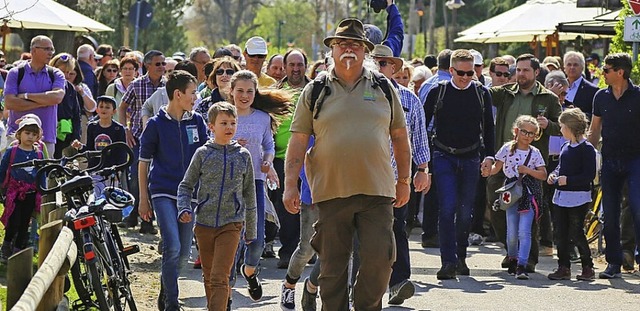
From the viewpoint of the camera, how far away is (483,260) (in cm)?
1439

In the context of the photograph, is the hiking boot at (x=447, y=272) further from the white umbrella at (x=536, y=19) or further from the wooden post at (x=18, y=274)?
the white umbrella at (x=536, y=19)

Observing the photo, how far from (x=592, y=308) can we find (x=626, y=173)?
227cm

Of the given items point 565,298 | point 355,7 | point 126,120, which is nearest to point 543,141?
point 565,298

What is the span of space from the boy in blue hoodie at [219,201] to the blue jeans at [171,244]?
0.42 metres

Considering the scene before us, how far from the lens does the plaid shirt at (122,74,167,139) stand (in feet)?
50.7

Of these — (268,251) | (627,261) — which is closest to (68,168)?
(268,251)

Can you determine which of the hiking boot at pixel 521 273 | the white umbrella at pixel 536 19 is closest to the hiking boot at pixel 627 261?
the hiking boot at pixel 521 273

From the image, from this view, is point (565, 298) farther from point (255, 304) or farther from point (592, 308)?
point (255, 304)

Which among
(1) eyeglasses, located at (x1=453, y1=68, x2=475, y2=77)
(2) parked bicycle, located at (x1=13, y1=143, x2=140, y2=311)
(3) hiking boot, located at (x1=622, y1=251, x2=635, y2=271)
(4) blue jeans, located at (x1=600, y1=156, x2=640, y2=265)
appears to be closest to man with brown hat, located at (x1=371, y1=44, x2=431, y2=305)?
(1) eyeglasses, located at (x1=453, y1=68, x2=475, y2=77)

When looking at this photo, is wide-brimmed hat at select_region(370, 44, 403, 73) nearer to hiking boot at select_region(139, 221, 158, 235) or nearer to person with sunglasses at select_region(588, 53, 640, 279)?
person with sunglasses at select_region(588, 53, 640, 279)

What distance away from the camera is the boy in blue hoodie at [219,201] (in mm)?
A: 9375

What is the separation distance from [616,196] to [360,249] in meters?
5.20

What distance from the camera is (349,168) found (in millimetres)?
8555

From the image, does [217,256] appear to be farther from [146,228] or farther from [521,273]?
[146,228]
